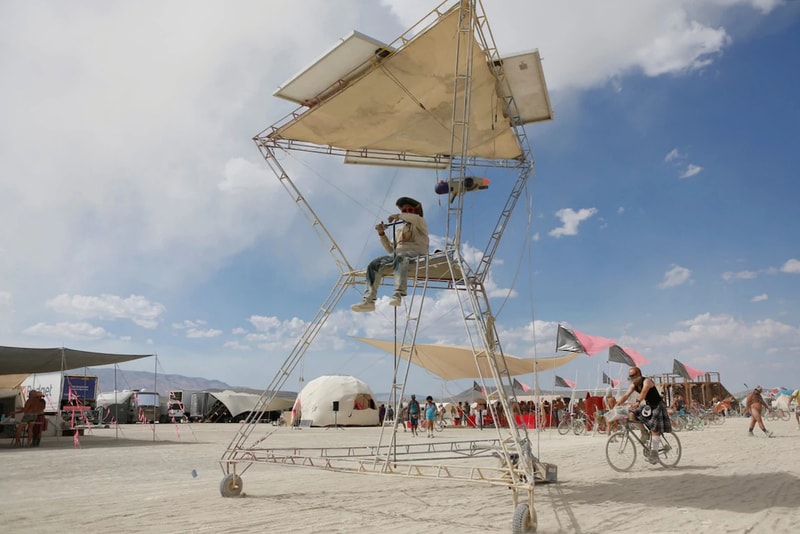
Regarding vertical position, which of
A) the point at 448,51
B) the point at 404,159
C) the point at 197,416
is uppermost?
the point at 448,51

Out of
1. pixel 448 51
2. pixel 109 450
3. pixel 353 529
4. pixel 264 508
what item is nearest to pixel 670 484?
pixel 353 529

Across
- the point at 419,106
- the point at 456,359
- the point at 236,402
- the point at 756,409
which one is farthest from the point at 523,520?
the point at 236,402

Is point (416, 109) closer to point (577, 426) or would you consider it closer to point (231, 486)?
point (231, 486)

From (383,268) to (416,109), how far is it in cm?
224

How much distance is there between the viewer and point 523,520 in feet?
14.9

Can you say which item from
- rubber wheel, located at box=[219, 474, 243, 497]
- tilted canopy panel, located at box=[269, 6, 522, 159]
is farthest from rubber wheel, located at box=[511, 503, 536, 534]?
tilted canopy panel, located at box=[269, 6, 522, 159]

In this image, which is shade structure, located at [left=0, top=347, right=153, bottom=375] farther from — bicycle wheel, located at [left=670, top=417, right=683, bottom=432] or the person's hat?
bicycle wheel, located at [left=670, top=417, right=683, bottom=432]

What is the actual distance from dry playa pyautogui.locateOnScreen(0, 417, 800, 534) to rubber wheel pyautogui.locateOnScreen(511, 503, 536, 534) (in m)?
0.43

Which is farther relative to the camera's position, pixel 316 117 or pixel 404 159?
pixel 404 159

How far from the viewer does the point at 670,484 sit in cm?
739

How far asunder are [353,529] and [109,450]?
11.6m

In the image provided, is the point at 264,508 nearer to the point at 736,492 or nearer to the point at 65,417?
the point at 736,492

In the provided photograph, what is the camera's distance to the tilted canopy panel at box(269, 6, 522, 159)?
643 centimetres

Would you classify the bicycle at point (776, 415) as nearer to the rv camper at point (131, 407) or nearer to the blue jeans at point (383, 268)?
the blue jeans at point (383, 268)
